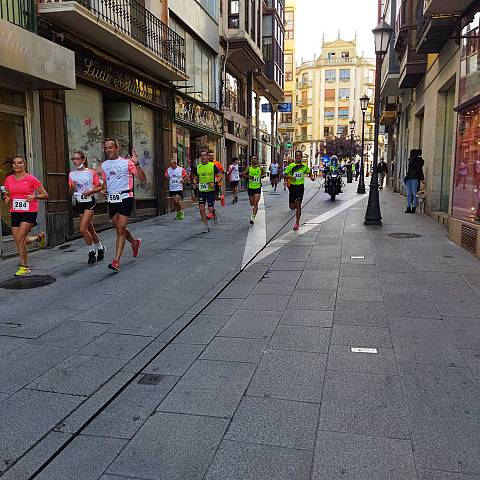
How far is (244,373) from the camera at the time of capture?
3807mm

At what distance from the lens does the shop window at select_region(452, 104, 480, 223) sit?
29.2 feet

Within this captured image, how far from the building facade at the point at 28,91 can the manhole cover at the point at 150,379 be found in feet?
18.9

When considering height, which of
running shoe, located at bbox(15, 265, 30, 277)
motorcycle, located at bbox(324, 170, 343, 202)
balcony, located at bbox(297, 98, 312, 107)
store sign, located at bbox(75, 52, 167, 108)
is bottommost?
running shoe, located at bbox(15, 265, 30, 277)

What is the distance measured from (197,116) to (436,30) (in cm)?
972

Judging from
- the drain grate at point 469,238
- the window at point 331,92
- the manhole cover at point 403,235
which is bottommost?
the manhole cover at point 403,235

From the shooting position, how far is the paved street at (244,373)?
8.90ft

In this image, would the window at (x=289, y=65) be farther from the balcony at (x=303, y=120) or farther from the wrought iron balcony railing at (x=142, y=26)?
the wrought iron balcony railing at (x=142, y=26)

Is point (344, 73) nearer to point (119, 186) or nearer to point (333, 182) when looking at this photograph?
point (333, 182)

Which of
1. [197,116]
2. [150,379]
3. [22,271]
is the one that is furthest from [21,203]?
[197,116]

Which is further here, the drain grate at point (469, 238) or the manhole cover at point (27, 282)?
the drain grate at point (469, 238)

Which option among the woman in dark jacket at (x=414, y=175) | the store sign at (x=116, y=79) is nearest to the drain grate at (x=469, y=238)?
the woman in dark jacket at (x=414, y=175)

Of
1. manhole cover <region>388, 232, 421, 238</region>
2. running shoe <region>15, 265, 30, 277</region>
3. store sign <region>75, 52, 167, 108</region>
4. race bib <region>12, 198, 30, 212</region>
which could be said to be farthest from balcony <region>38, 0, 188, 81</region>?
manhole cover <region>388, 232, 421, 238</region>

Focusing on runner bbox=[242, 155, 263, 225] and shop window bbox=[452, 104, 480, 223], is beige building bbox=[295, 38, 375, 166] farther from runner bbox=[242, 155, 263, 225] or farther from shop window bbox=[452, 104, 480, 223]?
shop window bbox=[452, 104, 480, 223]

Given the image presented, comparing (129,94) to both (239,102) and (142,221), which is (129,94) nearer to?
(142,221)
